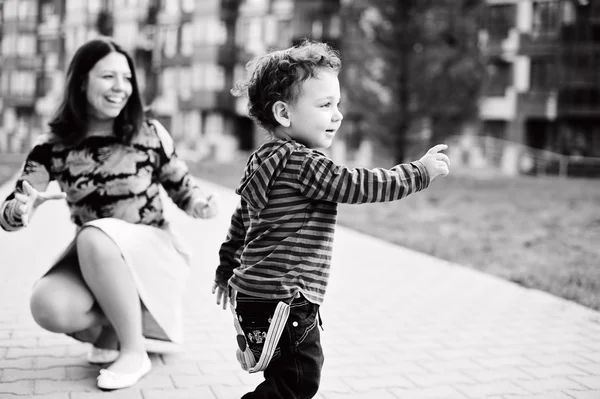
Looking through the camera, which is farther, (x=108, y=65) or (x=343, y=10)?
(x=343, y=10)

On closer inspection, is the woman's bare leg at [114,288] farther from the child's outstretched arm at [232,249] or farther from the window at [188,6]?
the window at [188,6]

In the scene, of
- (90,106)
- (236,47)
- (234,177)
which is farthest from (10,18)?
(90,106)

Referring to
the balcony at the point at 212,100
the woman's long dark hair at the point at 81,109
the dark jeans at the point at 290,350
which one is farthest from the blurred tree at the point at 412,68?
the balcony at the point at 212,100

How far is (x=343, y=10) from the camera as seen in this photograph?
22984 mm

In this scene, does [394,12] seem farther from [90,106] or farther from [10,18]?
[10,18]

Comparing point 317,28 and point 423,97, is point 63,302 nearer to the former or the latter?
point 423,97

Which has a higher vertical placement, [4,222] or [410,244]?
[4,222]

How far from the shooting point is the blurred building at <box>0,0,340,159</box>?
146ft

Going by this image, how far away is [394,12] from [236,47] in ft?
85.3

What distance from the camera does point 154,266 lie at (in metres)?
4.00

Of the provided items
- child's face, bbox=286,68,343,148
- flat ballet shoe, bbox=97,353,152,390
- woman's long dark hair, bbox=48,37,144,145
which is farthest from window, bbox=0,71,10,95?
child's face, bbox=286,68,343,148

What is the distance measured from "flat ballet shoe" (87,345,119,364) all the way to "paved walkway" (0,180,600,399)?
0.05 meters

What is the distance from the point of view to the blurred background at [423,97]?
1144 centimetres

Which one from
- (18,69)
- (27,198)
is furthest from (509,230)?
(18,69)
